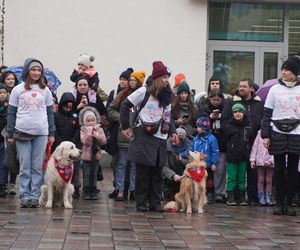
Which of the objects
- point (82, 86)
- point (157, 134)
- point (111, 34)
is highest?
point (111, 34)

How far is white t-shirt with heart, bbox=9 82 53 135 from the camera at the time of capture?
10.5 metres

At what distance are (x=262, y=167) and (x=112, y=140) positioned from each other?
2.35m

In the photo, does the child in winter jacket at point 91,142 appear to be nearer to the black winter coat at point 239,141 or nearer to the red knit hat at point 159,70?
the red knit hat at point 159,70

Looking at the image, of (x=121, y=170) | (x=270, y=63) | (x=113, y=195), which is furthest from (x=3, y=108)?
(x=270, y=63)

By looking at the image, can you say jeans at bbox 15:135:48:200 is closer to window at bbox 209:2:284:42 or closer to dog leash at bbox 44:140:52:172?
dog leash at bbox 44:140:52:172

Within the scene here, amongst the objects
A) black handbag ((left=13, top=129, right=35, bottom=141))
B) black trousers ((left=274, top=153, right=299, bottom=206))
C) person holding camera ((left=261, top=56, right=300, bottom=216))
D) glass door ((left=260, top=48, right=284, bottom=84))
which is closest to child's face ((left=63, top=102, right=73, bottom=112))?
black handbag ((left=13, top=129, right=35, bottom=141))

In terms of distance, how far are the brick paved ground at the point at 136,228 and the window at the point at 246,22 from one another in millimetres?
7131

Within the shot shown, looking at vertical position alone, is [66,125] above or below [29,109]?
below

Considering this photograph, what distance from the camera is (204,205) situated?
37.0ft

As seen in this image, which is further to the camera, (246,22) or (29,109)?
(246,22)

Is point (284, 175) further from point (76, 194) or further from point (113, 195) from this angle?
point (76, 194)

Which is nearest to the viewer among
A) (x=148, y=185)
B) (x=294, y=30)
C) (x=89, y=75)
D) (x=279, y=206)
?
(x=148, y=185)

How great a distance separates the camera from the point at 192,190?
417 inches

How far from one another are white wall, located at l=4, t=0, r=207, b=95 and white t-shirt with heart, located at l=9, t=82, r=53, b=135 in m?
5.99
